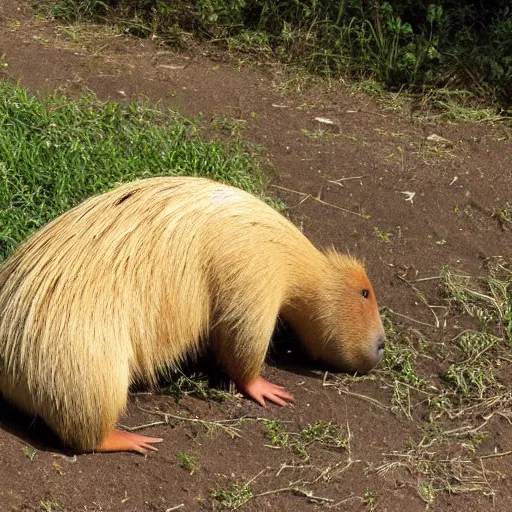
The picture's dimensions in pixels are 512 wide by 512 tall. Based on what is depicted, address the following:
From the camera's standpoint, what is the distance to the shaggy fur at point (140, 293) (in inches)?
152

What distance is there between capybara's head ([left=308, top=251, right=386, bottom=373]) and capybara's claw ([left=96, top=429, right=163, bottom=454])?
999mm

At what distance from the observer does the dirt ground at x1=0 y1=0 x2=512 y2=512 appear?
3979mm

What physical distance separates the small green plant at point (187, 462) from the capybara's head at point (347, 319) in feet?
3.03

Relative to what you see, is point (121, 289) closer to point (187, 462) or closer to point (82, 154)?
point (187, 462)

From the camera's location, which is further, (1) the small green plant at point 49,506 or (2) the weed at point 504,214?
(2) the weed at point 504,214

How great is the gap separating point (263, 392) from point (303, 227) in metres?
1.33

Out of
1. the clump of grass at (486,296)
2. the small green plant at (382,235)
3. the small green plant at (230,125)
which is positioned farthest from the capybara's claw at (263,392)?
the small green plant at (230,125)

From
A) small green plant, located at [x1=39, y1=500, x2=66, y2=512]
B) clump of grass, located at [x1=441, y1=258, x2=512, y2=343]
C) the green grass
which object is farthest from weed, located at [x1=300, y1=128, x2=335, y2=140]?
small green plant, located at [x1=39, y1=500, x2=66, y2=512]

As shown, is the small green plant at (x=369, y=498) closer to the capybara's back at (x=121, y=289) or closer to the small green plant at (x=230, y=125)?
the capybara's back at (x=121, y=289)

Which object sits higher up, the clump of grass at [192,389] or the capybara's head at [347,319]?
the capybara's head at [347,319]

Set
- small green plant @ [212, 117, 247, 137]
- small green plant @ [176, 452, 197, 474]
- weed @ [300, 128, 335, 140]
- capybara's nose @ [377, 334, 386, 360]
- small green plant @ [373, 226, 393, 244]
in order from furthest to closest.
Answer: weed @ [300, 128, 335, 140]
small green plant @ [212, 117, 247, 137]
small green plant @ [373, 226, 393, 244]
capybara's nose @ [377, 334, 386, 360]
small green plant @ [176, 452, 197, 474]

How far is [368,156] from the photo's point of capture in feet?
21.1

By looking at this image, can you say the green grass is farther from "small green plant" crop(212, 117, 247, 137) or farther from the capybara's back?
the capybara's back

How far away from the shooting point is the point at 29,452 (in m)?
3.90
